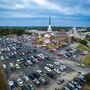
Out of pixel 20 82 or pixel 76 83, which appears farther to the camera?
pixel 20 82

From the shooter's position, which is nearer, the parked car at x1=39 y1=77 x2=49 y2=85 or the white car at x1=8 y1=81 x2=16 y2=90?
the white car at x1=8 y1=81 x2=16 y2=90

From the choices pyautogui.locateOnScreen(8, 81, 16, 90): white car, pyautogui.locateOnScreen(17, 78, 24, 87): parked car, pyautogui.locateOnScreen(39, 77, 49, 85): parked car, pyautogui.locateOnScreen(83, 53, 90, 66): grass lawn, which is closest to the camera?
pyautogui.locateOnScreen(8, 81, 16, 90): white car

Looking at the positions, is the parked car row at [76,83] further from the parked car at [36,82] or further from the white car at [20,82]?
the white car at [20,82]

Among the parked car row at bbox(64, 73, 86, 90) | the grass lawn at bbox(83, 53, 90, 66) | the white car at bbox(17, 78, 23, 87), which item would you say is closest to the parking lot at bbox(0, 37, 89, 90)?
the white car at bbox(17, 78, 23, 87)

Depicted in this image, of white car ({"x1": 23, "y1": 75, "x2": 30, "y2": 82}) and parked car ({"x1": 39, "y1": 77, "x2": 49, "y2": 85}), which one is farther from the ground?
white car ({"x1": 23, "y1": 75, "x2": 30, "y2": 82})

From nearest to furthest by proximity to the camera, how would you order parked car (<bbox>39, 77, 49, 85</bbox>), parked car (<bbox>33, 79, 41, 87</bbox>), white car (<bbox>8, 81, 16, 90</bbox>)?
white car (<bbox>8, 81, 16, 90</bbox>) → parked car (<bbox>33, 79, 41, 87</bbox>) → parked car (<bbox>39, 77, 49, 85</bbox>)

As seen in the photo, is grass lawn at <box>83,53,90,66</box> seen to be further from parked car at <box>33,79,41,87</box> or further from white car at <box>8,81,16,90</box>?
white car at <box>8,81,16,90</box>

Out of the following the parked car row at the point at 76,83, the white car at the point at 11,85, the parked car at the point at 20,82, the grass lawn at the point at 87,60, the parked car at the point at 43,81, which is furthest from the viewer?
the grass lawn at the point at 87,60

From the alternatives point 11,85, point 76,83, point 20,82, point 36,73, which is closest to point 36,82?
point 20,82

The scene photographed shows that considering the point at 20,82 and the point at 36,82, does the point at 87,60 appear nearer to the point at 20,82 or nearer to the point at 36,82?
the point at 36,82

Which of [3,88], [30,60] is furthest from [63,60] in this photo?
[3,88]

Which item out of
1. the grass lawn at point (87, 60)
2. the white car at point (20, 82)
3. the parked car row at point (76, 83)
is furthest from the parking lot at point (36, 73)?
the grass lawn at point (87, 60)
